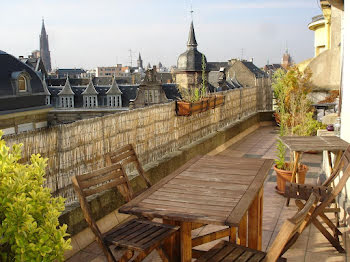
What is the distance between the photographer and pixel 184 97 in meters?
7.41

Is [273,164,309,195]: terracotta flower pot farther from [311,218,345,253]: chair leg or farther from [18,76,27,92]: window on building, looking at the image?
[18,76,27,92]: window on building

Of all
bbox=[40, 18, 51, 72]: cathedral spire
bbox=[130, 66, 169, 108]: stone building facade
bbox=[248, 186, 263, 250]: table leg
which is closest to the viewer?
bbox=[248, 186, 263, 250]: table leg

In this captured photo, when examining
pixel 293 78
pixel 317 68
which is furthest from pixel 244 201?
pixel 317 68

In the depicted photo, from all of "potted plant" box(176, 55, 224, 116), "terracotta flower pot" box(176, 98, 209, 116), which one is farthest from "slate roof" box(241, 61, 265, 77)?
"terracotta flower pot" box(176, 98, 209, 116)

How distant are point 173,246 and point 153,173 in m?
2.78

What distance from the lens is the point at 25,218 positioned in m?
2.01

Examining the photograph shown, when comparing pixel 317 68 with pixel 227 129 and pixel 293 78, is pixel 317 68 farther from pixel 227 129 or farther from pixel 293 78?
pixel 227 129

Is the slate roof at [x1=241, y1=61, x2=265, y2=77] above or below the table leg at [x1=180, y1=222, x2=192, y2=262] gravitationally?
above

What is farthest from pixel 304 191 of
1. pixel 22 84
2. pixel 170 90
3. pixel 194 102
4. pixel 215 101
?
pixel 170 90

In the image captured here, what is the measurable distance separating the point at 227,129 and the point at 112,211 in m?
5.59

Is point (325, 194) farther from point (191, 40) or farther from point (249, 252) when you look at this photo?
point (191, 40)

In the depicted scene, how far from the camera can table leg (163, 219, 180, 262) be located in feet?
10.5

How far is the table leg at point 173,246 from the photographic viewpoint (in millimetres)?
3189

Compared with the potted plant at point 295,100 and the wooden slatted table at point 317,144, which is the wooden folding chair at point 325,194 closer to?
the wooden slatted table at point 317,144
